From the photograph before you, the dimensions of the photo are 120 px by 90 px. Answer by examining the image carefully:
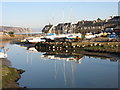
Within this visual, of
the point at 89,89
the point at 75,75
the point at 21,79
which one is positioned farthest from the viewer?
the point at 75,75

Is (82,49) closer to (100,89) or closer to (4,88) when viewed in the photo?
(100,89)

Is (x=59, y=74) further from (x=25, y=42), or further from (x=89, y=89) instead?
(x=25, y=42)

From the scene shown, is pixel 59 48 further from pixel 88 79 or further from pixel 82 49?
pixel 88 79

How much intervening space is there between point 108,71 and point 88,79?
590 centimetres

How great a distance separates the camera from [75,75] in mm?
27344

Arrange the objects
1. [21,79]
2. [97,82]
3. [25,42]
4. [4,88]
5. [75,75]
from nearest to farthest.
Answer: [4,88] < [97,82] < [21,79] < [75,75] < [25,42]

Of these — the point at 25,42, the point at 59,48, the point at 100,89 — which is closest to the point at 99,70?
the point at 100,89

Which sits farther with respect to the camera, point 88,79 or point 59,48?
point 59,48

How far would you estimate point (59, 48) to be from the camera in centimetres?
5991

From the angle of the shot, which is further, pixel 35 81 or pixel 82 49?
pixel 82 49

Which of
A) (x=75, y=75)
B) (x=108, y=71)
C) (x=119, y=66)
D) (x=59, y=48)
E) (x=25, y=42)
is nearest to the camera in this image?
(x=75, y=75)

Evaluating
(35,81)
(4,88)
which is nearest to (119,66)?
(35,81)

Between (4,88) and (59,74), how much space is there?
1089cm

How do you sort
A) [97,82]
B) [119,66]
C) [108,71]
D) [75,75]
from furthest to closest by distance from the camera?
[119,66] < [108,71] < [75,75] < [97,82]
